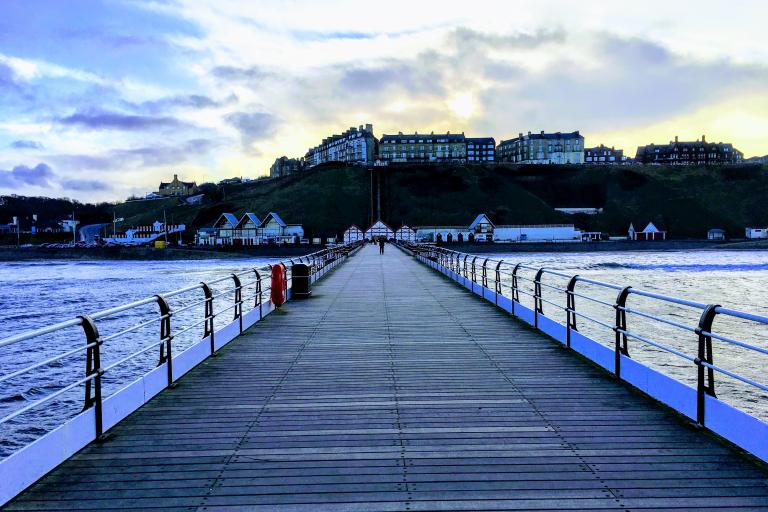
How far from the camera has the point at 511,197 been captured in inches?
6339

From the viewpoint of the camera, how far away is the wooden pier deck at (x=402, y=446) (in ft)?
14.9

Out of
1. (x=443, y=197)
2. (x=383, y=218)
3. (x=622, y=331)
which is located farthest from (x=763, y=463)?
(x=443, y=197)

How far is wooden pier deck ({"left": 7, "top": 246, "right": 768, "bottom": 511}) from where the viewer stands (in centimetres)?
453

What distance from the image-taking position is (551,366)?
9.08m

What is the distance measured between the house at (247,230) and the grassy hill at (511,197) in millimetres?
13478

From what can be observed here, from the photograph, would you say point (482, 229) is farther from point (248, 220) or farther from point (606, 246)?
point (248, 220)

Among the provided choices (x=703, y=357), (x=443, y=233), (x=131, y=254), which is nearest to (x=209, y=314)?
(x=703, y=357)

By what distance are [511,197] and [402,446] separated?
160 meters

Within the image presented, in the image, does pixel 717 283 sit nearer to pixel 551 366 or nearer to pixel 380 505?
pixel 551 366

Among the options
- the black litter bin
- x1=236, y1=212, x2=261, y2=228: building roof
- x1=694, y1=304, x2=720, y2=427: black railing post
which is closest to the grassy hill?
x1=236, y1=212, x2=261, y2=228: building roof

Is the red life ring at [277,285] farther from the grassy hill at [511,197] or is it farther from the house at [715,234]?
the house at [715,234]

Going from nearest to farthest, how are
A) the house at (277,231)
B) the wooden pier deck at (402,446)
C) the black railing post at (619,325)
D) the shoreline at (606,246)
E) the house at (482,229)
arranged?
the wooden pier deck at (402,446), the black railing post at (619,325), the shoreline at (606,246), the house at (482,229), the house at (277,231)

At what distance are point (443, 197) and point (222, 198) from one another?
254 ft

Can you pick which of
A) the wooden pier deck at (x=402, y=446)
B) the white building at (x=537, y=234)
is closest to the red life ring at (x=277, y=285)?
the wooden pier deck at (x=402, y=446)
